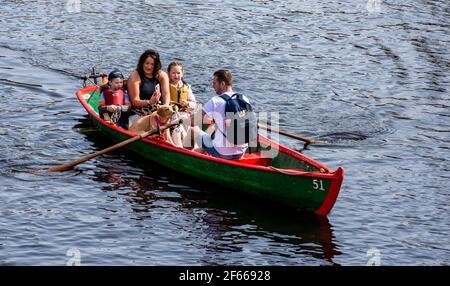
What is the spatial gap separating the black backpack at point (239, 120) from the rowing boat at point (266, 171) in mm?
439

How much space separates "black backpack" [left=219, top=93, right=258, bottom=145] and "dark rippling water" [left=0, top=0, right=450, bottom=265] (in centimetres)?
105

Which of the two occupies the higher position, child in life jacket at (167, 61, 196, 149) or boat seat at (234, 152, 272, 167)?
child in life jacket at (167, 61, 196, 149)

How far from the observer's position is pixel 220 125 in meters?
16.5

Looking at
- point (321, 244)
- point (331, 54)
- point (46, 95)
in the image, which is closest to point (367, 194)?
point (321, 244)

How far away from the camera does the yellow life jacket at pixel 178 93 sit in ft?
62.0

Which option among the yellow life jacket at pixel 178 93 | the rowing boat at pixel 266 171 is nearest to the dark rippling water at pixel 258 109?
the rowing boat at pixel 266 171

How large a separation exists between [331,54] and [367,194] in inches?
423

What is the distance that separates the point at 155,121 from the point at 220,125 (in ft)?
7.51

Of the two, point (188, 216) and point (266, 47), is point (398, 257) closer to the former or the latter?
point (188, 216)

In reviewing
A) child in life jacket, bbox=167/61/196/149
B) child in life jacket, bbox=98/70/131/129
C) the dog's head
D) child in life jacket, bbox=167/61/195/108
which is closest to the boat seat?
child in life jacket, bbox=167/61/196/149

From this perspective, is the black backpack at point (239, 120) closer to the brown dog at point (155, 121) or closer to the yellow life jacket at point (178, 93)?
the brown dog at point (155, 121)

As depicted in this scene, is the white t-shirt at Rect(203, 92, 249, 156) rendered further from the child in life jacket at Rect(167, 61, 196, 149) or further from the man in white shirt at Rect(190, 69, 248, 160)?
the child in life jacket at Rect(167, 61, 196, 149)

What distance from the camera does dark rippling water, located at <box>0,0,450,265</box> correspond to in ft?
48.6

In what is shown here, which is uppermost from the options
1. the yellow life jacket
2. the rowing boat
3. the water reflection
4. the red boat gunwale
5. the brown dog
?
the yellow life jacket
